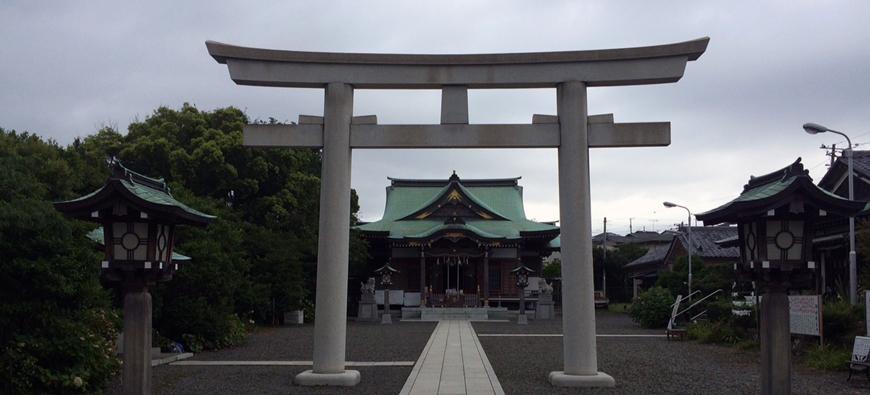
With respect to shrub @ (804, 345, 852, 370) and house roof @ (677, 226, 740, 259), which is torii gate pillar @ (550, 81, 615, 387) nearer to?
shrub @ (804, 345, 852, 370)

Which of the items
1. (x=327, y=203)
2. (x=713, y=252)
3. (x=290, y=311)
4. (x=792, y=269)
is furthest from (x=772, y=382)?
(x=713, y=252)

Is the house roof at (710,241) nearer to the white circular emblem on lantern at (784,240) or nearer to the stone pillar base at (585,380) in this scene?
the stone pillar base at (585,380)

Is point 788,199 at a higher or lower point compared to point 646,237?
lower

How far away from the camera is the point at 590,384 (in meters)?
12.9

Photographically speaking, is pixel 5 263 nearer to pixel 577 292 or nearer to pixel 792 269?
pixel 577 292

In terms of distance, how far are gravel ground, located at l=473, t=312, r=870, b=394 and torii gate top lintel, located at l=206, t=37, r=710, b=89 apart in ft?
17.5

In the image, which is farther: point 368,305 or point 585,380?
point 368,305

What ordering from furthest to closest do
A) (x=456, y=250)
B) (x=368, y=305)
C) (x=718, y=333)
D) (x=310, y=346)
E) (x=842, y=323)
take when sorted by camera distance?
(x=456, y=250) < (x=368, y=305) < (x=718, y=333) < (x=310, y=346) < (x=842, y=323)

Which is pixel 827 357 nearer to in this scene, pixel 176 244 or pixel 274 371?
pixel 274 371

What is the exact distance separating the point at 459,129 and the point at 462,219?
32.7 m

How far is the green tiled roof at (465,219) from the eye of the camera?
1730 inches

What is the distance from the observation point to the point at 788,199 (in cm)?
896

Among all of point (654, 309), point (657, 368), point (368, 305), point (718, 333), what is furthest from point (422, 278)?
point (657, 368)

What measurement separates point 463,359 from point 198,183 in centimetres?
1924
